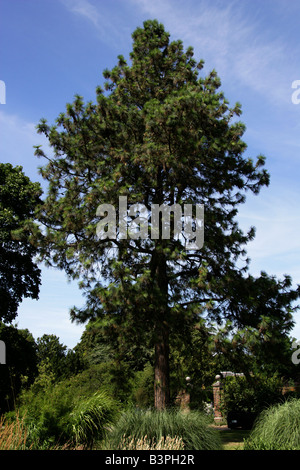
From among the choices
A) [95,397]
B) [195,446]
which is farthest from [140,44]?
[195,446]

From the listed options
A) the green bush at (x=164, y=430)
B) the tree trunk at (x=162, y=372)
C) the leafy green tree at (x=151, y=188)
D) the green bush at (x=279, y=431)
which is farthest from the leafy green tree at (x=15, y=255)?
the green bush at (x=279, y=431)

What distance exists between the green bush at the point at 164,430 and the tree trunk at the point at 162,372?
3.13m

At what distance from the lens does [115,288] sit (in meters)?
11.1

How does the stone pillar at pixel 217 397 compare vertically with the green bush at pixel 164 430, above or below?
below

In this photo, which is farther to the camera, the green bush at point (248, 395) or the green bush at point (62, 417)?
the green bush at point (248, 395)

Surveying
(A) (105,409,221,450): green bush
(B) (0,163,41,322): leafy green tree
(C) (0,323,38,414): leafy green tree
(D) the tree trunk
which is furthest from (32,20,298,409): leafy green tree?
(C) (0,323,38,414): leafy green tree

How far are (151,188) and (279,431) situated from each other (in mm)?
8495

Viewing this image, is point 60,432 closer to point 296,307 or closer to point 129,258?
point 129,258

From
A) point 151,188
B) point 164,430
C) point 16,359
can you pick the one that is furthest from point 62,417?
point 16,359

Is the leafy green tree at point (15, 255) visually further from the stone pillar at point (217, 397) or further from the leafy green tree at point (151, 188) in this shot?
the stone pillar at point (217, 397)

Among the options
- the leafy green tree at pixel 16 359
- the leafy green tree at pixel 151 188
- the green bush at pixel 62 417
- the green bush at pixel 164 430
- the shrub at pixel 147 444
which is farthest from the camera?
the leafy green tree at pixel 16 359

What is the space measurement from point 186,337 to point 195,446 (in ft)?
18.7

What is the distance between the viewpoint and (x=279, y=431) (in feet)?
26.2

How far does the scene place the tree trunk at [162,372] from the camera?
39.4 feet
